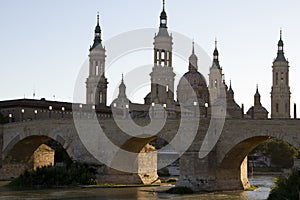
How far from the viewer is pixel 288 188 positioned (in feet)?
86.2

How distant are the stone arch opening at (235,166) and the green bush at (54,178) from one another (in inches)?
375

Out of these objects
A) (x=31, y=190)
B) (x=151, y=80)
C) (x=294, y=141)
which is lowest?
(x=31, y=190)

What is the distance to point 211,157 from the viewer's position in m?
36.7

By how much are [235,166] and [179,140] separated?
4.06 m

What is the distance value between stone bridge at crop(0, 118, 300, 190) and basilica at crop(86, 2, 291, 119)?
47.4ft

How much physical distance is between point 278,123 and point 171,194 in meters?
7.61

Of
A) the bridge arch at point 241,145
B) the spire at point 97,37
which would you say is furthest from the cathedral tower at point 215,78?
the bridge arch at point 241,145

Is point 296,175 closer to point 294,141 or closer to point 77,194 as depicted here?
point 294,141

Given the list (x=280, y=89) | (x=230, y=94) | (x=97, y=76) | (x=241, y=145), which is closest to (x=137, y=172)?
(x=241, y=145)

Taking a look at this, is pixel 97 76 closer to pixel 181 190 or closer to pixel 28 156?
pixel 28 156

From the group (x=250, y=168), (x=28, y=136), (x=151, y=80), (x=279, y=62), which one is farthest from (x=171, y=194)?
(x=279, y=62)

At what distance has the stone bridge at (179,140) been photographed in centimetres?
3556

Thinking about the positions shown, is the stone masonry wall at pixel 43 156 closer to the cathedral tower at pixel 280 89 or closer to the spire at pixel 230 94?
the spire at pixel 230 94

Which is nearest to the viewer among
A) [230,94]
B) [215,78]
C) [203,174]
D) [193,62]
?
[203,174]
